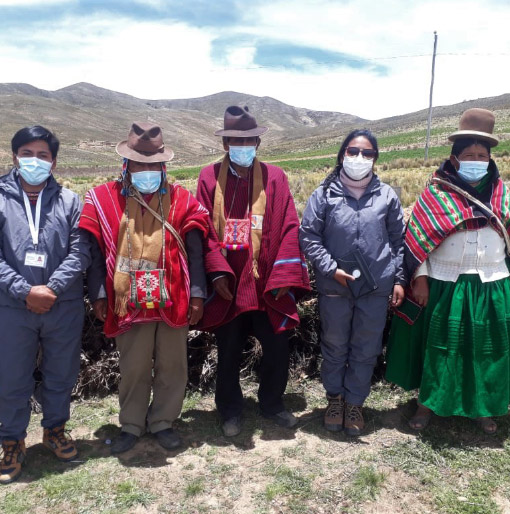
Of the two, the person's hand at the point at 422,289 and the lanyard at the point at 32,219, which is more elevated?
the lanyard at the point at 32,219

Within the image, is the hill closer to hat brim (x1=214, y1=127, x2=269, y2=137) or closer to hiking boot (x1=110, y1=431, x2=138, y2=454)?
hat brim (x1=214, y1=127, x2=269, y2=137)

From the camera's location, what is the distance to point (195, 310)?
3.28m

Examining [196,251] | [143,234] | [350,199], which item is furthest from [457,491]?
[143,234]

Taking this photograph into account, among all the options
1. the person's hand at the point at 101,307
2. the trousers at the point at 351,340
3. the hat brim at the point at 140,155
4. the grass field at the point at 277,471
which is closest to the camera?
the grass field at the point at 277,471

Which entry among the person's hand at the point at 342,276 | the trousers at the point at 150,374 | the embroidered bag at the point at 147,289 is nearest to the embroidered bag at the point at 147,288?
the embroidered bag at the point at 147,289

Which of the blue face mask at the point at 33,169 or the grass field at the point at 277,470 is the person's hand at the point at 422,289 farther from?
the blue face mask at the point at 33,169

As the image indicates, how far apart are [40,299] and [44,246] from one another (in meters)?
0.33

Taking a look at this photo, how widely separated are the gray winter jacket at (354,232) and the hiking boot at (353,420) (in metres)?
0.87

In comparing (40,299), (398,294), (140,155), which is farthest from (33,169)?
(398,294)

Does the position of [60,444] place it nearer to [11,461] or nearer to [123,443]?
[11,461]

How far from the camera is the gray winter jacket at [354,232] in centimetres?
332

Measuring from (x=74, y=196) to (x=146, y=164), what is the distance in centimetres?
52

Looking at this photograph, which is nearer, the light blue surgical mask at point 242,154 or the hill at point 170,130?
the light blue surgical mask at point 242,154

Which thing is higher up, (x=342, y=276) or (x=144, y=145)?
(x=144, y=145)
